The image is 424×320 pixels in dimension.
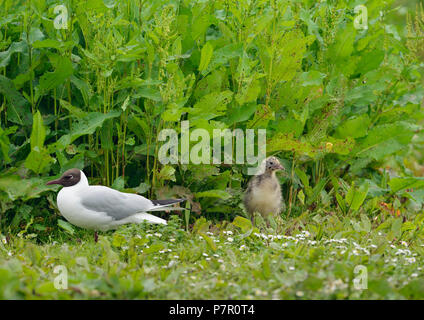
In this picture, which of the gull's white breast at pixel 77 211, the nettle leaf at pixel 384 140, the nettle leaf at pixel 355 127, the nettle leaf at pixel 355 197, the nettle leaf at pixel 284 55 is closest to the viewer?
the gull's white breast at pixel 77 211

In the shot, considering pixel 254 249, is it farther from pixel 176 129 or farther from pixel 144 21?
pixel 144 21

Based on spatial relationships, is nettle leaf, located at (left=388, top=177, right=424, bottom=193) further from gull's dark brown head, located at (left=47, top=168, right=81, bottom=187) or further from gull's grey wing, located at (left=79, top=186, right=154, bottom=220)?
gull's dark brown head, located at (left=47, top=168, right=81, bottom=187)

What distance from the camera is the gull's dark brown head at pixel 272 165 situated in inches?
209

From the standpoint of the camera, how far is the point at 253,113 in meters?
5.36

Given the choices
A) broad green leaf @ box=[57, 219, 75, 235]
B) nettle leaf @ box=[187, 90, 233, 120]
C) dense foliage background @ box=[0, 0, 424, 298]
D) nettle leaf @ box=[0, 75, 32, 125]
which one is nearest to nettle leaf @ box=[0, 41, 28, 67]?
dense foliage background @ box=[0, 0, 424, 298]

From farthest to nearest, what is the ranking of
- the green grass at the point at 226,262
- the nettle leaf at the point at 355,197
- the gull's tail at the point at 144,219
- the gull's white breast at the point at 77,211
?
the nettle leaf at the point at 355,197 → the gull's tail at the point at 144,219 → the gull's white breast at the point at 77,211 → the green grass at the point at 226,262

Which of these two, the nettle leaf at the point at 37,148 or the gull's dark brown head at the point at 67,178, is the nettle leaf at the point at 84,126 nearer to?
the nettle leaf at the point at 37,148

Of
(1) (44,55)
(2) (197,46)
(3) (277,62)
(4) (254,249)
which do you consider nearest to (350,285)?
(4) (254,249)

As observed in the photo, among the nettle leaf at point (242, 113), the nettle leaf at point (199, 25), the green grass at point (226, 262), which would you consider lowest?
the green grass at point (226, 262)

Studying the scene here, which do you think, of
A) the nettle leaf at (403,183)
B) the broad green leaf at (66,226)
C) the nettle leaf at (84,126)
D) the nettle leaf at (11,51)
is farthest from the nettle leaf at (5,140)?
the nettle leaf at (403,183)

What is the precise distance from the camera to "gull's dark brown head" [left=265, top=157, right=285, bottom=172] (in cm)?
531

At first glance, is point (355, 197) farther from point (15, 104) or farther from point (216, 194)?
point (15, 104)

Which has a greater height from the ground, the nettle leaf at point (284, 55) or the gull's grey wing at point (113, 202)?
the nettle leaf at point (284, 55)

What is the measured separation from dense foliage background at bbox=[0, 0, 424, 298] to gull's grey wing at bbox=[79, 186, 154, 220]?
0.29m
